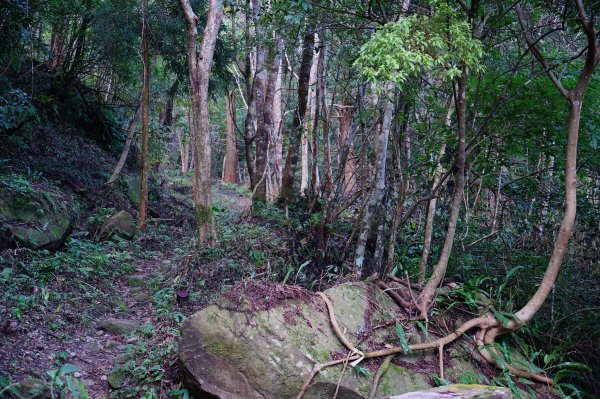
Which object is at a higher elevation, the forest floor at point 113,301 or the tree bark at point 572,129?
the tree bark at point 572,129

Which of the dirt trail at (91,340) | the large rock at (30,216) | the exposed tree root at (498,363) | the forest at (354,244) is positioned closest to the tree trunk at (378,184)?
the forest at (354,244)

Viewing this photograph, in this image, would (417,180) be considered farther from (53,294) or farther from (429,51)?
(53,294)

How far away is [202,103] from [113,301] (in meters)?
3.39

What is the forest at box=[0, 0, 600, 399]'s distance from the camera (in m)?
4.56

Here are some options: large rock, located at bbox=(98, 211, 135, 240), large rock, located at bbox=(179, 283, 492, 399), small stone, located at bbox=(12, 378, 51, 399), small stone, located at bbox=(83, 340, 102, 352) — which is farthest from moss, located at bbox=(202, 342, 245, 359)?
large rock, located at bbox=(98, 211, 135, 240)

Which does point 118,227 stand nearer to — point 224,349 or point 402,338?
point 224,349

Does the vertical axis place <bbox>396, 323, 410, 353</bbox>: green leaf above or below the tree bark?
below

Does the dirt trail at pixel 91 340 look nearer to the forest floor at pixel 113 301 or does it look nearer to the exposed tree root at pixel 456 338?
the forest floor at pixel 113 301

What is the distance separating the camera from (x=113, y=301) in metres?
6.93

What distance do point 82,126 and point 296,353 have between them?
11.7 meters

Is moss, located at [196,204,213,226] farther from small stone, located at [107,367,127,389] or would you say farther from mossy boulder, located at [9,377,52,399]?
mossy boulder, located at [9,377,52,399]

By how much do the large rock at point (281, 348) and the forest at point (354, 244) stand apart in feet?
0.06

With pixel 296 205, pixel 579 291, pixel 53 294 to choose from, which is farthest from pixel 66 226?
pixel 579 291

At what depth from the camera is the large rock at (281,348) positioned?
4.24 metres
